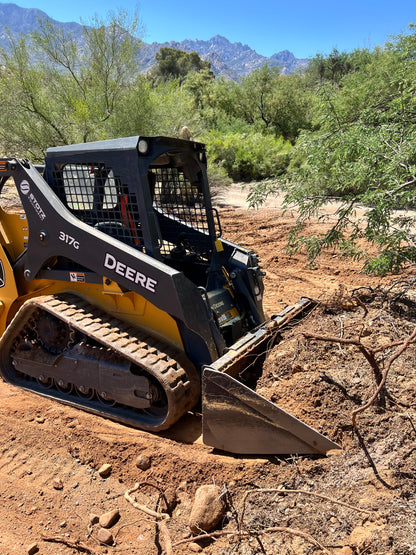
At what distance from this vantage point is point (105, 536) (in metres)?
2.43

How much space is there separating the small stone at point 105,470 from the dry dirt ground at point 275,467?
27mm

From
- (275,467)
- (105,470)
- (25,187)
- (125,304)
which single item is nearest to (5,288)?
(25,187)

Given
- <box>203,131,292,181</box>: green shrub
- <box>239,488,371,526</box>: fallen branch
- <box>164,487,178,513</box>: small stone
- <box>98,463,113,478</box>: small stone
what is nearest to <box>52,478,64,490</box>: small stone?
<box>98,463,113,478</box>: small stone

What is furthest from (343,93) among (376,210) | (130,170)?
(130,170)

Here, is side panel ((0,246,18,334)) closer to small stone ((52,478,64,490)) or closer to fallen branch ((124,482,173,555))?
small stone ((52,478,64,490))

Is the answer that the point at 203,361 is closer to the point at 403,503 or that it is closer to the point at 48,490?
the point at 48,490

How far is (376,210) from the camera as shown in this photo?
4047 millimetres

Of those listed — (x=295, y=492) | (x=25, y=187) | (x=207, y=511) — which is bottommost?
(x=207, y=511)

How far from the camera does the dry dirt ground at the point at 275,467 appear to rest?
2.00 metres

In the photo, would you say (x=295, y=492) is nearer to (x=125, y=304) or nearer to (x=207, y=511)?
(x=207, y=511)

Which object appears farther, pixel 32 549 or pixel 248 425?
pixel 248 425

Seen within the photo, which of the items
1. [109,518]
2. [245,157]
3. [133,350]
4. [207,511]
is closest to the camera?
[207,511]

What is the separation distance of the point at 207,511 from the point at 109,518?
662 mm

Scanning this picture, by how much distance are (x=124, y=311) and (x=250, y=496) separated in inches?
71.2
